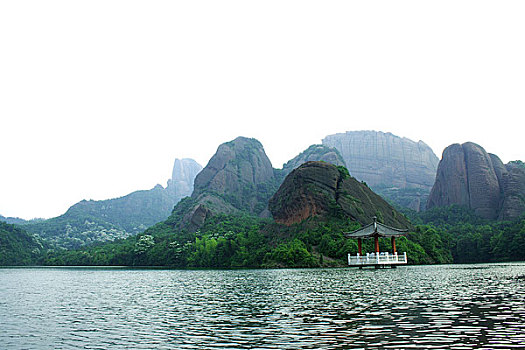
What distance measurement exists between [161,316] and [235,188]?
6540 inches

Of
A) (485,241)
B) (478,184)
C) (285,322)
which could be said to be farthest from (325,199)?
(285,322)

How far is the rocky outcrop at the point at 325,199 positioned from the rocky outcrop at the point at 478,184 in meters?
38.7

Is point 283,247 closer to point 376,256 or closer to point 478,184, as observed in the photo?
point 376,256

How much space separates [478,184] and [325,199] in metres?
67.0

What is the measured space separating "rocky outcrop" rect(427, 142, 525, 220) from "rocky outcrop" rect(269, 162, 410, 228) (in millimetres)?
38738

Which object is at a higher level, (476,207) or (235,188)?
(235,188)

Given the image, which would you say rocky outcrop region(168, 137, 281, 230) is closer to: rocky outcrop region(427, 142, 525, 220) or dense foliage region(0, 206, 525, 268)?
dense foliage region(0, 206, 525, 268)

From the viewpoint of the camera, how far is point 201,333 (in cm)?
1402

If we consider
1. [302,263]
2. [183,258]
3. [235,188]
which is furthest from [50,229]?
[302,263]

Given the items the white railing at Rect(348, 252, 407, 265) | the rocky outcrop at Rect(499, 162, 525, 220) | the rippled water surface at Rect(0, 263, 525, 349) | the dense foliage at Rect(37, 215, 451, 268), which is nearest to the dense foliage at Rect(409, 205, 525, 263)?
the dense foliage at Rect(37, 215, 451, 268)

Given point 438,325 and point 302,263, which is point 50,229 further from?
point 438,325

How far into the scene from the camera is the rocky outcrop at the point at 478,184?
12312cm

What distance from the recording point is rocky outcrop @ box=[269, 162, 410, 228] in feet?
305

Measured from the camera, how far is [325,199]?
94000 mm
